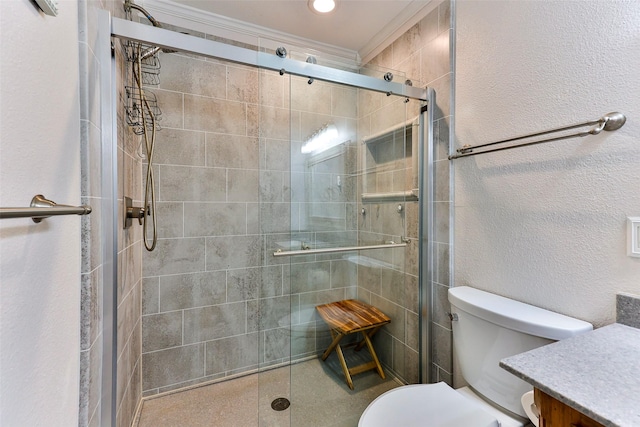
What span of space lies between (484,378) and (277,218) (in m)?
1.32

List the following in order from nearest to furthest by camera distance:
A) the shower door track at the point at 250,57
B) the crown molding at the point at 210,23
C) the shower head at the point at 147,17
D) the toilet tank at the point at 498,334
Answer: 1. the toilet tank at the point at 498,334
2. the shower door track at the point at 250,57
3. the shower head at the point at 147,17
4. the crown molding at the point at 210,23

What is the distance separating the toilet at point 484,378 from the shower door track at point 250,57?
1.18m

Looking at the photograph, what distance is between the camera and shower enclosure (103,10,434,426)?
1.51m

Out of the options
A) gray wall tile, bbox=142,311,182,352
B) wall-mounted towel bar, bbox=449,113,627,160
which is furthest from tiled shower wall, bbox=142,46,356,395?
wall-mounted towel bar, bbox=449,113,627,160

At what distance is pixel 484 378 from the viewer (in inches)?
42.5

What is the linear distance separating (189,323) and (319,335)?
3.10 feet

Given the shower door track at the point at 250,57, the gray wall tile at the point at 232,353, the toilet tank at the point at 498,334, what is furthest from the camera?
the gray wall tile at the point at 232,353

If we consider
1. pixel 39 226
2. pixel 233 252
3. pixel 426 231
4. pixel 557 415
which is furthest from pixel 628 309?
pixel 233 252

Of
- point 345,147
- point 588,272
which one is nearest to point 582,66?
point 588,272

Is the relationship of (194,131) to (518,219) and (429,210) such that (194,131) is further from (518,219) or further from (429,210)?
(518,219)

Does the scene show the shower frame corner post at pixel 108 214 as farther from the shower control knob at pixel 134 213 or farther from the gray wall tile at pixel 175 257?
the gray wall tile at pixel 175 257

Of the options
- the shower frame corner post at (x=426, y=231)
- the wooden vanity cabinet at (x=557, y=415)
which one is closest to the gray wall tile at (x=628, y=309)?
the wooden vanity cabinet at (x=557, y=415)

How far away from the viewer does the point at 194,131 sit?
1.80m

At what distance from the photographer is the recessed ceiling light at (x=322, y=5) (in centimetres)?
158
